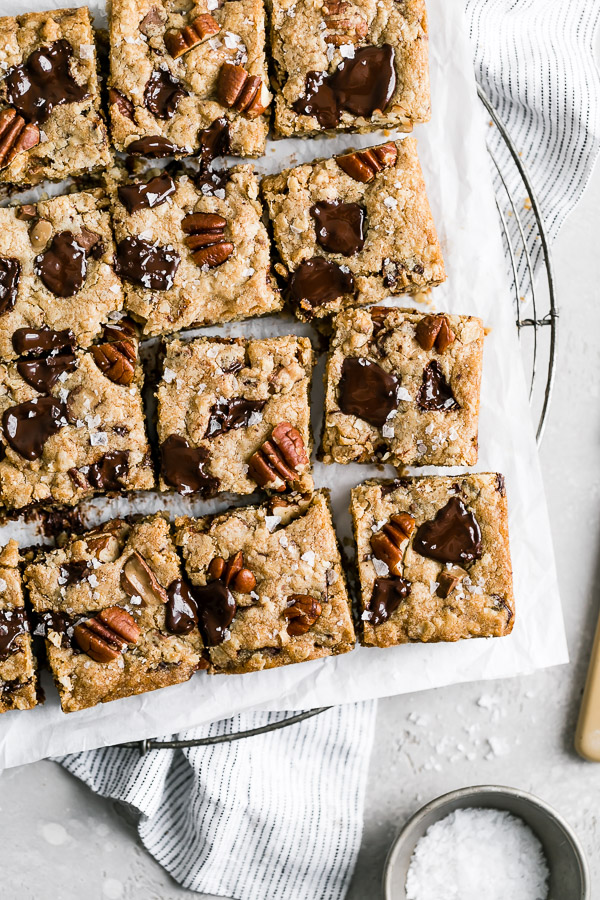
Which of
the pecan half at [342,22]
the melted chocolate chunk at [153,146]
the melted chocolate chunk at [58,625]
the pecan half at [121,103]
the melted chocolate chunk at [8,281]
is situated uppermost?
the pecan half at [342,22]

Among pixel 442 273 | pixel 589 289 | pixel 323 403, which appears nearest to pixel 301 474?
pixel 323 403

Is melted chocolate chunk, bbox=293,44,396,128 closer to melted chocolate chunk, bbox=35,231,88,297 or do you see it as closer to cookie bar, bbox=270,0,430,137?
cookie bar, bbox=270,0,430,137

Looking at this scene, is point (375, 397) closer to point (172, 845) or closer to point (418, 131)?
point (418, 131)

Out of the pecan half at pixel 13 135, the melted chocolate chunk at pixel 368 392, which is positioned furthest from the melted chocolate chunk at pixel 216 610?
the pecan half at pixel 13 135

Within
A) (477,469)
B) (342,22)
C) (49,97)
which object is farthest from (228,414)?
(342,22)

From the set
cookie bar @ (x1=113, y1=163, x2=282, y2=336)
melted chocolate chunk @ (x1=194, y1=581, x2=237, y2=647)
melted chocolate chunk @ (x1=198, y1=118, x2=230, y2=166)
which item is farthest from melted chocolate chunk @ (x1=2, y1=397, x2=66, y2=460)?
melted chocolate chunk @ (x1=198, y1=118, x2=230, y2=166)

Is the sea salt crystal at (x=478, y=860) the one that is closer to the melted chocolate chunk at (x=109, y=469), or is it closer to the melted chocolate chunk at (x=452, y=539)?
the melted chocolate chunk at (x=452, y=539)
